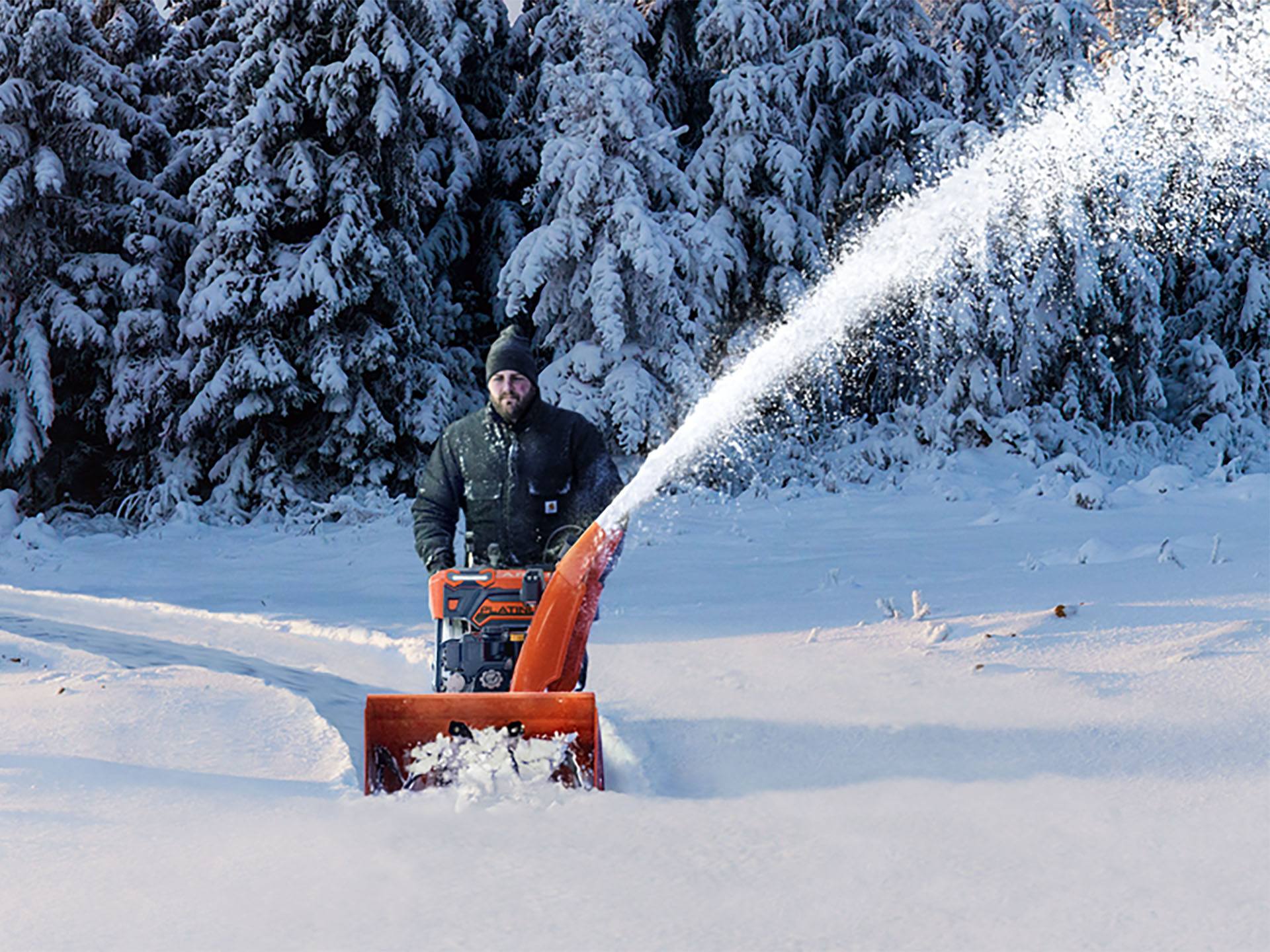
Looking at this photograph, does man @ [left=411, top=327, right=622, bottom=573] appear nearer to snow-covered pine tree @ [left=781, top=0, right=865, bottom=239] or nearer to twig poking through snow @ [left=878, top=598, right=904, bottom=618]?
twig poking through snow @ [left=878, top=598, right=904, bottom=618]

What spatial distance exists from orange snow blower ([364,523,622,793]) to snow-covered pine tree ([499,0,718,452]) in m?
10.4

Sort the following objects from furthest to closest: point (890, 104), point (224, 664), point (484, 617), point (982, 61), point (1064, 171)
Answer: point (982, 61) → point (890, 104) → point (1064, 171) → point (224, 664) → point (484, 617)

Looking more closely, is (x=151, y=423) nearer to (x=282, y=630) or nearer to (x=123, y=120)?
(x=123, y=120)

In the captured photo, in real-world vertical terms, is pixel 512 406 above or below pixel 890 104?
below

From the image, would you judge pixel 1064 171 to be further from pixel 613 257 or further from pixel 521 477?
pixel 521 477

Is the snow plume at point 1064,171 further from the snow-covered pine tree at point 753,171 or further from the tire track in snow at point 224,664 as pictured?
the tire track in snow at point 224,664

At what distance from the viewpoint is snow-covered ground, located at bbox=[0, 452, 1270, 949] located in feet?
9.35

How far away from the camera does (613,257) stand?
15.2m

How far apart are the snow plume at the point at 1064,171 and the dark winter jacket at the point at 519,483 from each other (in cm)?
1154

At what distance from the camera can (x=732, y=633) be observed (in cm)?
696

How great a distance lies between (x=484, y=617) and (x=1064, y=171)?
16.7 metres

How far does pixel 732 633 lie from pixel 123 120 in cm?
1538

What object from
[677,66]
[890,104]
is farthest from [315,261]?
[890,104]

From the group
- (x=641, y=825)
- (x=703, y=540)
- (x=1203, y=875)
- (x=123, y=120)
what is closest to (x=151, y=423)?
(x=123, y=120)
